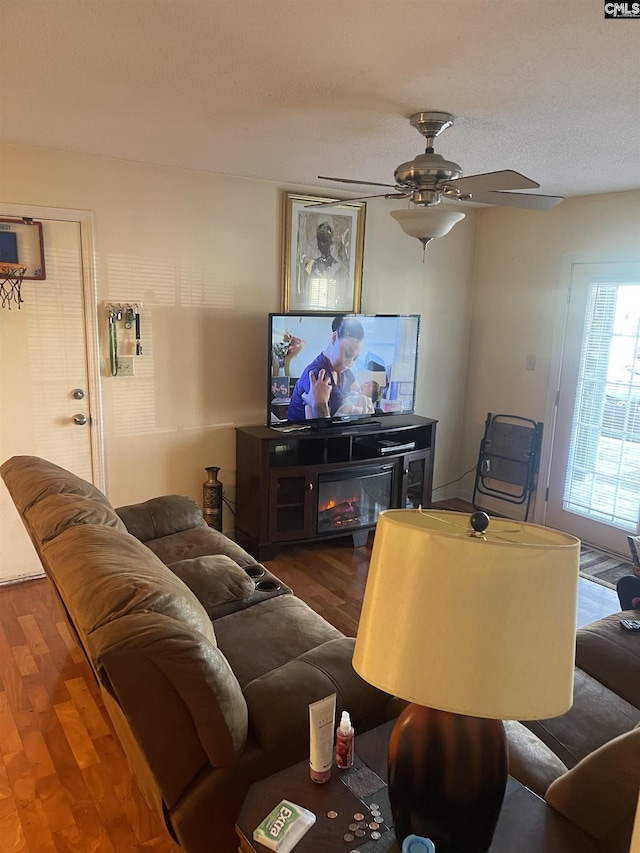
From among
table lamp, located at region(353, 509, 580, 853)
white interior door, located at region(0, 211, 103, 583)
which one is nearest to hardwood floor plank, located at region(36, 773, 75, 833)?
table lamp, located at region(353, 509, 580, 853)

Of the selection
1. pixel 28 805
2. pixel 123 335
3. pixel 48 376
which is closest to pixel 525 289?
pixel 123 335

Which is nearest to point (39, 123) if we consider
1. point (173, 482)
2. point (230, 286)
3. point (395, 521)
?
Answer: point (230, 286)

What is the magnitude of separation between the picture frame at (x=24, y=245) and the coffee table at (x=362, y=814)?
287cm

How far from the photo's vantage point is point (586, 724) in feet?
5.98

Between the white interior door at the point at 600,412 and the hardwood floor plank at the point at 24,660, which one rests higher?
the white interior door at the point at 600,412

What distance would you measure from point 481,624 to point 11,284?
3.15m

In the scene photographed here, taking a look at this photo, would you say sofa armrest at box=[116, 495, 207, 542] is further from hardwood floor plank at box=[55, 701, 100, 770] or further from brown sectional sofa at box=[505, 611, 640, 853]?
brown sectional sofa at box=[505, 611, 640, 853]

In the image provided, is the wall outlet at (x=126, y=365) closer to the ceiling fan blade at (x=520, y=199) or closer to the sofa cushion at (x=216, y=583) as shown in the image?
the sofa cushion at (x=216, y=583)

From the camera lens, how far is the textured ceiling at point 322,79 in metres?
1.63

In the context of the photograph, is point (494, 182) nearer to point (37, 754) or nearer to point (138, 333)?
point (138, 333)

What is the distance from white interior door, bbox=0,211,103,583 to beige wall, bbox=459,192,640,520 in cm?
305

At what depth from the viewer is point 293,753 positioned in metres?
1.62

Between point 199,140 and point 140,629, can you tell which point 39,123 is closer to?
point 199,140

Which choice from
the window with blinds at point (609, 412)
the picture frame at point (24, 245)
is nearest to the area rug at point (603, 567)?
the window with blinds at point (609, 412)
